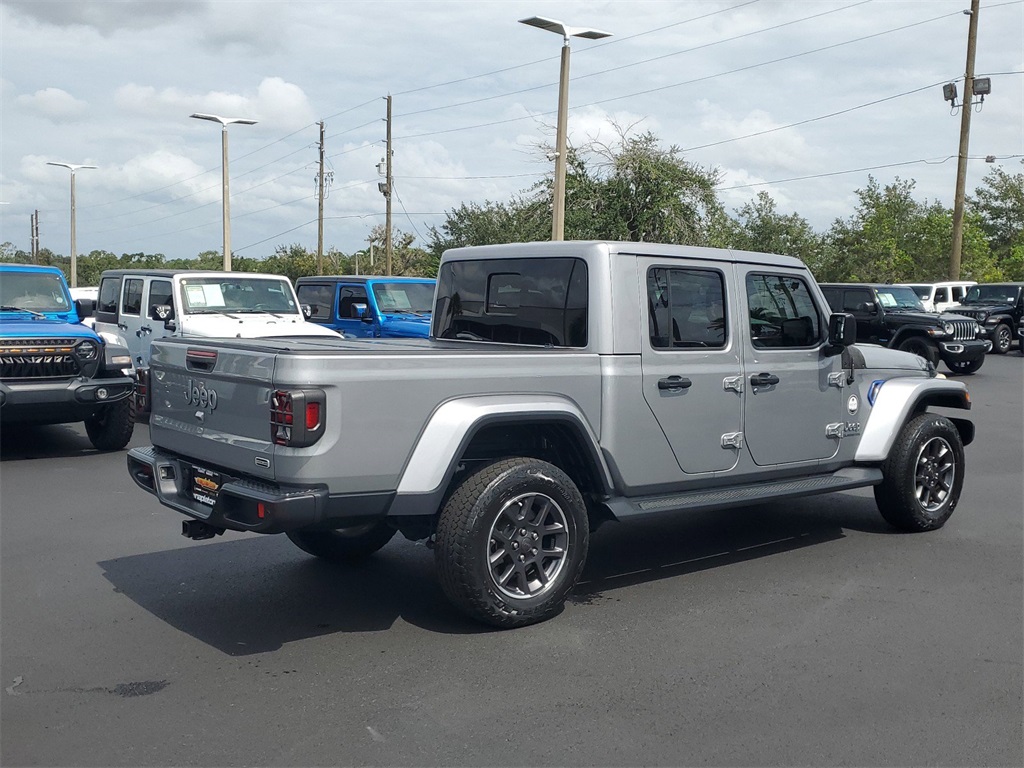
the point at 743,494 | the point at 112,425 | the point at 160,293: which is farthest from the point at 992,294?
the point at 743,494

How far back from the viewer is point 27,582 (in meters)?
5.89

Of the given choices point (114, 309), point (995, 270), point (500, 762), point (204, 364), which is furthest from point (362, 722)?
point (995, 270)

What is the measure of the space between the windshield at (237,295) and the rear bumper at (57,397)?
11.7 ft

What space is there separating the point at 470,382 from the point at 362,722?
5.51 ft

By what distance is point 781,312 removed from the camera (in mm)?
6508

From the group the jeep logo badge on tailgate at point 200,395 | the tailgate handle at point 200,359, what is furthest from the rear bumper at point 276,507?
the tailgate handle at point 200,359

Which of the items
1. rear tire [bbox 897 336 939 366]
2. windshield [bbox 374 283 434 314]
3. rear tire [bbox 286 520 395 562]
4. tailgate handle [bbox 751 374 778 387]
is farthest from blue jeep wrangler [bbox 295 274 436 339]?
tailgate handle [bbox 751 374 778 387]

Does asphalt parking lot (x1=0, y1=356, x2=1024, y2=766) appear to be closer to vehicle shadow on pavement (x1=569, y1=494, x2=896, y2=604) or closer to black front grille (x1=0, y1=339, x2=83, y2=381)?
vehicle shadow on pavement (x1=569, y1=494, x2=896, y2=604)

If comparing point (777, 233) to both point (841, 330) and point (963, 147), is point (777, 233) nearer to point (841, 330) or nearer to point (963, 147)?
point (963, 147)

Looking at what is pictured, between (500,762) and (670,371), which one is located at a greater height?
(670,371)

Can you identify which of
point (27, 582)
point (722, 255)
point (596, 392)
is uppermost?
point (722, 255)

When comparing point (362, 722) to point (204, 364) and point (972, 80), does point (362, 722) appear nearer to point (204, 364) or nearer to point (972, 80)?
point (204, 364)

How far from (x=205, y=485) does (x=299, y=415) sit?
3.16 ft

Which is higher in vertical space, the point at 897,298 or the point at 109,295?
the point at 897,298
